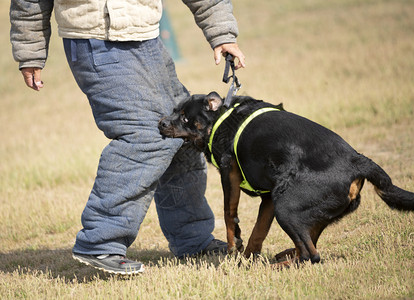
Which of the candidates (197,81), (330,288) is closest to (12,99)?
(197,81)

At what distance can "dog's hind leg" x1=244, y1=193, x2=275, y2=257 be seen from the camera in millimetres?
4062

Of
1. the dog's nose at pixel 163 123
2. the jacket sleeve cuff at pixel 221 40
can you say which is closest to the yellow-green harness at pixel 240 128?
the dog's nose at pixel 163 123

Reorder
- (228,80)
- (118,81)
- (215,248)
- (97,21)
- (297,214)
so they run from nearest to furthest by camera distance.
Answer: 1. (297,214)
2. (97,21)
3. (118,81)
4. (228,80)
5. (215,248)

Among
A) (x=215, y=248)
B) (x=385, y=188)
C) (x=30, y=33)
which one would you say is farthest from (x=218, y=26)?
(x=215, y=248)

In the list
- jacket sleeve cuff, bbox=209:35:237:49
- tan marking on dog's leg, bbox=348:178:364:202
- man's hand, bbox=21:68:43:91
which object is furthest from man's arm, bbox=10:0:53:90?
tan marking on dog's leg, bbox=348:178:364:202

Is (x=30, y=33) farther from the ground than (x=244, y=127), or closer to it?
farther from the ground

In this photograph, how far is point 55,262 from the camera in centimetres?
521

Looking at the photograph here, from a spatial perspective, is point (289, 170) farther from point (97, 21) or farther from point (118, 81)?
point (97, 21)

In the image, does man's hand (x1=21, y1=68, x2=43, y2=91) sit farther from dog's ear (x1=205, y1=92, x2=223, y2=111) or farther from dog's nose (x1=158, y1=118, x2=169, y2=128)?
dog's ear (x1=205, y1=92, x2=223, y2=111)

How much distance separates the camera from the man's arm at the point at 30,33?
13.3 ft

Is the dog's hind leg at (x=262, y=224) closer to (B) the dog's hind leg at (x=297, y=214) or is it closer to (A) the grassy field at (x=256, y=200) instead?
(A) the grassy field at (x=256, y=200)

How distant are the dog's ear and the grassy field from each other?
111cm

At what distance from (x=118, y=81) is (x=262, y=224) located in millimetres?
1449

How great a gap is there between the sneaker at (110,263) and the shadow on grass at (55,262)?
0.54 meters
